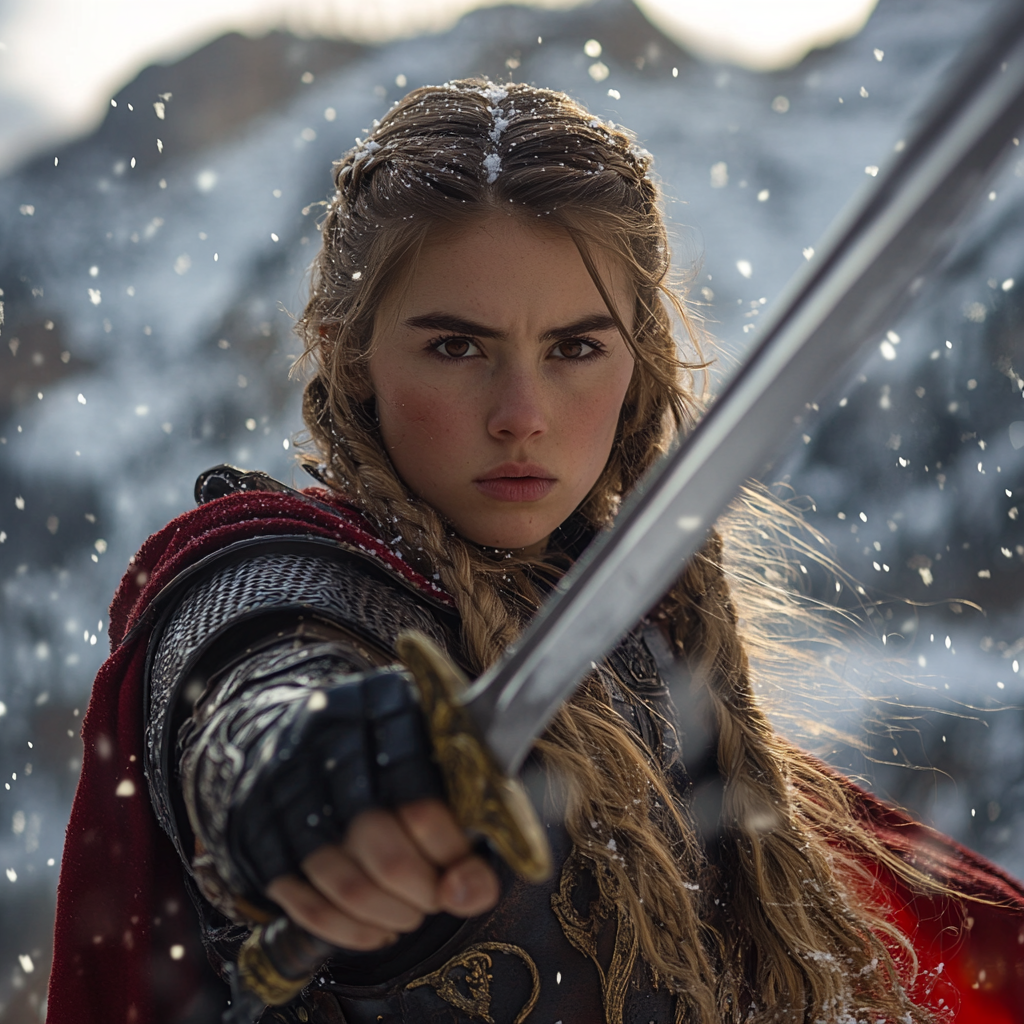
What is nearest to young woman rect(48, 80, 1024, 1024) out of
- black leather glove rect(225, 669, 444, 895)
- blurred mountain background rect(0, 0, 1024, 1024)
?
black leather glove rect(225, 669, 444, 895)

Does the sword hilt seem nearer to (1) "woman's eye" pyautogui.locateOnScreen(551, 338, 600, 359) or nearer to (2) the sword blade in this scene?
(2) the sword blade

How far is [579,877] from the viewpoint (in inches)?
32.0

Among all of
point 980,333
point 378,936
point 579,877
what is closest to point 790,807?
point 579,877

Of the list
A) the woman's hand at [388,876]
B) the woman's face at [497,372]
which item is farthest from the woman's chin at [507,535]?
the woman's hand at [388,876]

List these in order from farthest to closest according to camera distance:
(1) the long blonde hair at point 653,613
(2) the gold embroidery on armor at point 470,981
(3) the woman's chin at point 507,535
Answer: (3) the woman's chin at point 507,535 < (1) the long blonde hair at point 653,613 < (2) the gold embroidery on armor at point 470,981

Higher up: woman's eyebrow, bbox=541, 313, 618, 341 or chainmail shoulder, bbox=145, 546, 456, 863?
woman's eyebrow, bbox=541, 313, 618, 341

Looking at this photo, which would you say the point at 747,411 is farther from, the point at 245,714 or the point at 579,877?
the point at 579,877

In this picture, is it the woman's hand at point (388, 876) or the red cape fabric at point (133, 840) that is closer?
the woman's hand at point (388, 876)

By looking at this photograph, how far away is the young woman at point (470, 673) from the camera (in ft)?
1.66

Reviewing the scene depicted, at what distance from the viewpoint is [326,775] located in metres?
0.48

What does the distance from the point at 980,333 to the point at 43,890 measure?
2737mm

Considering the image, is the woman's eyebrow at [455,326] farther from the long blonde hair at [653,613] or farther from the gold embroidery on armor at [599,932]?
the gold embroidery on armor at [599,932]

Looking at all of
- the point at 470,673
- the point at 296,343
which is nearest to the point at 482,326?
the point at 470,673

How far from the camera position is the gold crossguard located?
17.8 inches
